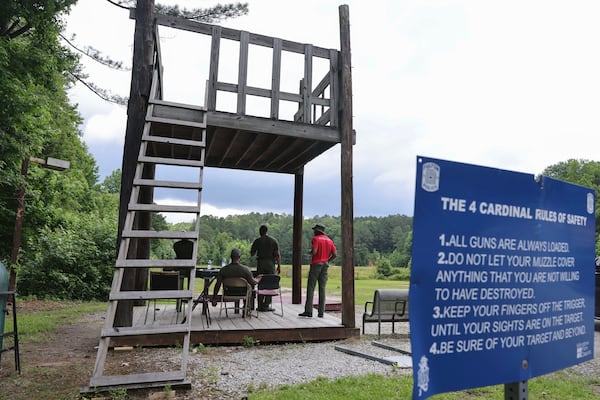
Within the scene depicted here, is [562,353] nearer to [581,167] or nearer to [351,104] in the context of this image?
[351,104]

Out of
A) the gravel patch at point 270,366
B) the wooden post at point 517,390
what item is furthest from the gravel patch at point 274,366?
the wooden post at point 517,390

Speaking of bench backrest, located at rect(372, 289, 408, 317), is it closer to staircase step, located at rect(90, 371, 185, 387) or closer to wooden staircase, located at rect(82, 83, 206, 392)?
wooden staircase, located at rect(82, 83, 206, 392)

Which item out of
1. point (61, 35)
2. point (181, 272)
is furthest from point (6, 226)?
point (181, 272)

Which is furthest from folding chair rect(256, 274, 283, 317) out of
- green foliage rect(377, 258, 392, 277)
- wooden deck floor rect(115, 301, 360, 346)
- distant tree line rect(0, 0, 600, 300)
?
green foliage rect(377, 258, 392, 277)

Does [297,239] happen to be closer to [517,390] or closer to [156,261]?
[156,261]

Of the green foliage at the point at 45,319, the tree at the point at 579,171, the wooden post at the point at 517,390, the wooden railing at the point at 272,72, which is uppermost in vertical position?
the tree at the point at 579,171

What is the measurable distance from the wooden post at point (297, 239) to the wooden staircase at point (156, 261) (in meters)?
3.12

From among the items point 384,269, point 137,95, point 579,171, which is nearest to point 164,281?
point 137,95

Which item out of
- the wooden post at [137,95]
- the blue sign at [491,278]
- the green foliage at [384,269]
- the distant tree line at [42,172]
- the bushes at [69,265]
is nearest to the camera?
the blue sign at [491,278]

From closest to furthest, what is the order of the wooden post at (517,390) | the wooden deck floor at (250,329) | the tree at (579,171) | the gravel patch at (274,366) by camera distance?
the wooden post at (517,390), the gravel patch at (274,366), the wooden deck floor at (250,329), the tree at (579,171)

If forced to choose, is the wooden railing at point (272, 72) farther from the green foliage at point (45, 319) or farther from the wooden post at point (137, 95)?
the green foliage at point (45, 319)

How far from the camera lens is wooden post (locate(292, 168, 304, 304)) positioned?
10.9 metres

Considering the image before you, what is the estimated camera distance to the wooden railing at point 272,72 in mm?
7332

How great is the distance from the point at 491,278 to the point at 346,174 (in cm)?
615
